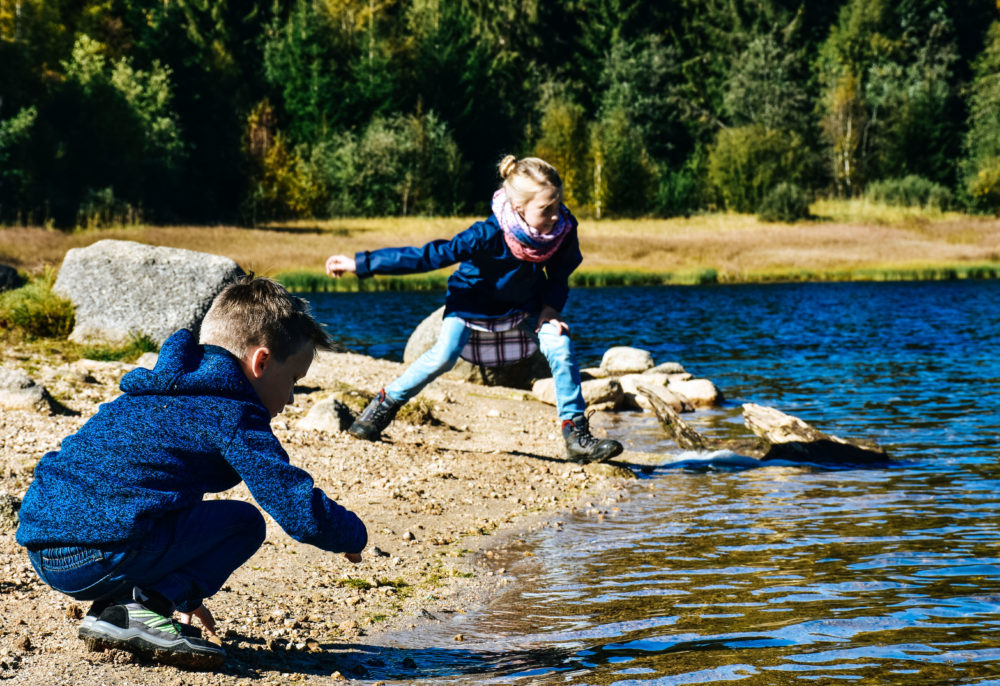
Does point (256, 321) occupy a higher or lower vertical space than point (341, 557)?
higher

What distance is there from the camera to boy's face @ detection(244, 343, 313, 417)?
331cm

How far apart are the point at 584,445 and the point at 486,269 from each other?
1.43 meters

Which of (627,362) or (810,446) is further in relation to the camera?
(627,362)

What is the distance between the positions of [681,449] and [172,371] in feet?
20.5

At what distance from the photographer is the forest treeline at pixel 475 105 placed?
1881 inches

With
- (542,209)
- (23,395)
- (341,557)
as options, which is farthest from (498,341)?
(23,395)

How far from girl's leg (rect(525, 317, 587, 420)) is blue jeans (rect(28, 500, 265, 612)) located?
3.92 metres

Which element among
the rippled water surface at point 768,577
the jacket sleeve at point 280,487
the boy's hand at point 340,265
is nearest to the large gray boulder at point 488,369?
the rippled water surface at point 768,577

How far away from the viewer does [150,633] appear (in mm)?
3438

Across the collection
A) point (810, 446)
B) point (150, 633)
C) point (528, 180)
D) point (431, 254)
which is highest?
point (528, 180)

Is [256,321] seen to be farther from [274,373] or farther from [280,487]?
[280,487]

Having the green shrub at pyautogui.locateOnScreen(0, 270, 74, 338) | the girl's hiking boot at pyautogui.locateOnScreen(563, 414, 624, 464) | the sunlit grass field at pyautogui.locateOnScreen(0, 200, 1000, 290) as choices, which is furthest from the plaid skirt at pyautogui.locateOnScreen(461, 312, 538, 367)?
the sunlit grass field at pyautogui.locateOnScreen(0, 200, 1000, 290)

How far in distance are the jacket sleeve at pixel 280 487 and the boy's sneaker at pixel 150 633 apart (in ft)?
2.04

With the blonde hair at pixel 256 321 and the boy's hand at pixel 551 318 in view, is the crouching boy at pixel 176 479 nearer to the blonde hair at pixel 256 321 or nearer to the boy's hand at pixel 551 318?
the blonde hair at pixel 256 321
